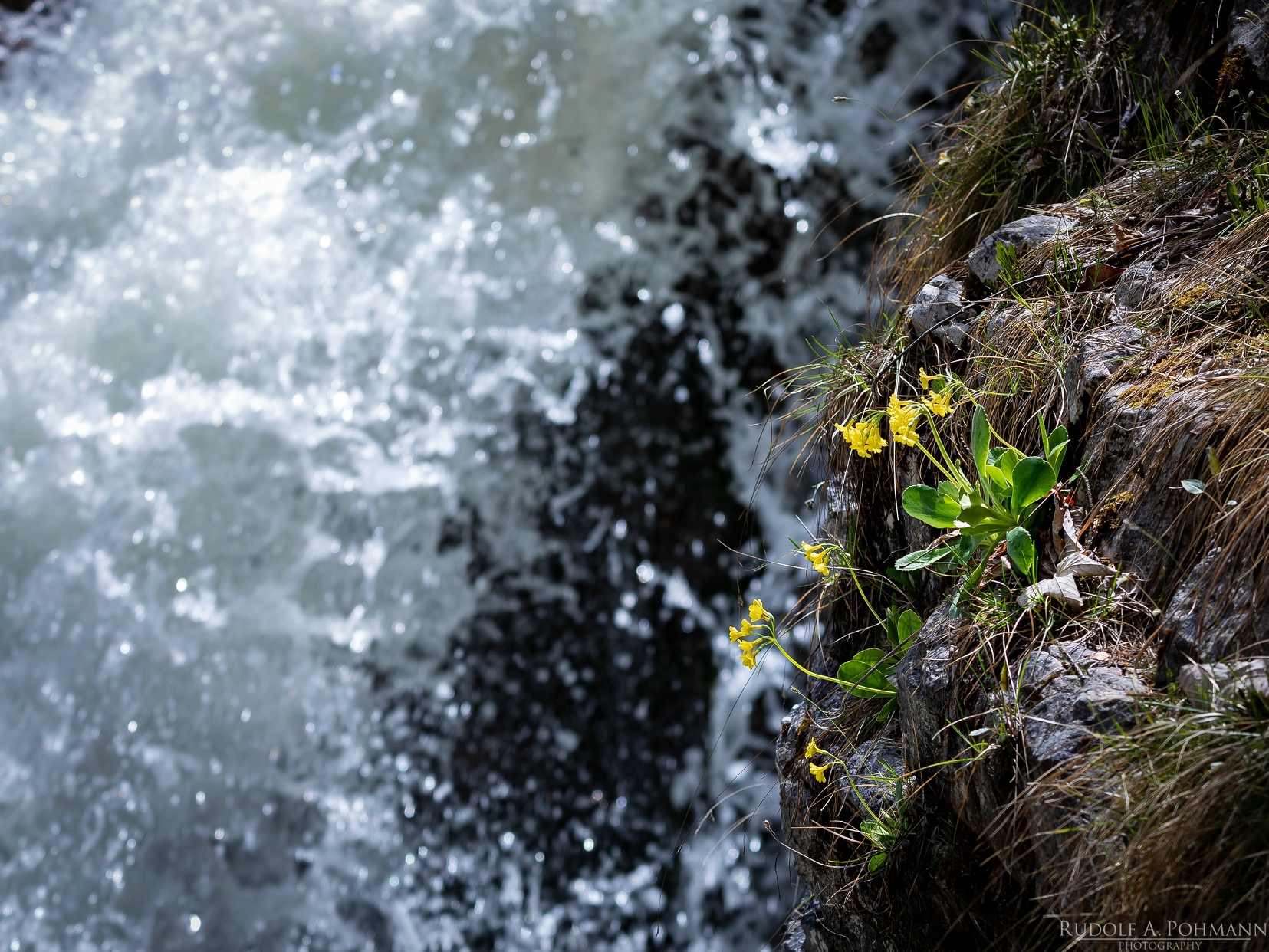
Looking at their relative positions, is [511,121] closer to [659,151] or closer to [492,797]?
[659,151]

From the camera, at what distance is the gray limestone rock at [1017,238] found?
7.22ft

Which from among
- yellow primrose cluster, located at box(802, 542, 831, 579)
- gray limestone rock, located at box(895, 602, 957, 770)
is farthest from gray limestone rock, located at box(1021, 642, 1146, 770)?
yellow primrose cluster, located at box(802, 542, 831, 579)

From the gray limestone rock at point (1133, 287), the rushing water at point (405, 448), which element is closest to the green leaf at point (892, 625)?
the gray limestone rock at point (1133, 287)

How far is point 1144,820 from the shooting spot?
1.29 metres

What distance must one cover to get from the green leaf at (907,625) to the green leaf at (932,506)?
251 millimetres

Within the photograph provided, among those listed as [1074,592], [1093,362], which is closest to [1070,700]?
[1074,592]

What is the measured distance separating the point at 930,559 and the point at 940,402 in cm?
34

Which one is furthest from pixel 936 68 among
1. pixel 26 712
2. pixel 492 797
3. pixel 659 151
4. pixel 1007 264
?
pixel 26 712

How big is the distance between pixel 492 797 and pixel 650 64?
465 cm

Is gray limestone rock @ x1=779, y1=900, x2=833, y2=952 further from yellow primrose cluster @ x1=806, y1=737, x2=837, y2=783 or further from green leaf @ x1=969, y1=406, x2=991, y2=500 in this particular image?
green leaf @ x1=969, y1=406, x2=991, y2=500

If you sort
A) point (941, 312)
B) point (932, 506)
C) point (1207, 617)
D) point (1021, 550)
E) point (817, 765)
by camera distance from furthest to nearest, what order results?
point (941, 312)
point (817, 765)
point (932, 506)
point (1021, 550)
point (1207, 617)

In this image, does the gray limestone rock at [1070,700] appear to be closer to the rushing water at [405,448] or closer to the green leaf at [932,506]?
the green leaf at [932,506]

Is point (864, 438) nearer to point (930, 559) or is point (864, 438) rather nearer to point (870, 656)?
point (930, 559)

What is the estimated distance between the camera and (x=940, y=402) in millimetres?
1828
